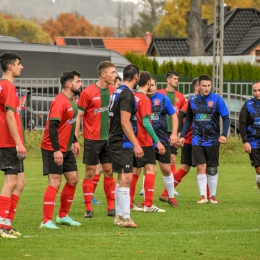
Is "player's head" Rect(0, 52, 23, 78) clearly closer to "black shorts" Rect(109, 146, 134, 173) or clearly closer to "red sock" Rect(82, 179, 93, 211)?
"black shorts" Rect(109, 146, 134, 173)

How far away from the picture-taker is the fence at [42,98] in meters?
27.0

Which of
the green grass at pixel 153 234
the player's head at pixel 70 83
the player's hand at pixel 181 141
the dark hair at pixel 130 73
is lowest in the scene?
the green grass at pixel 153 234

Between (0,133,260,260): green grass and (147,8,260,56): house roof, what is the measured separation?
51.0m

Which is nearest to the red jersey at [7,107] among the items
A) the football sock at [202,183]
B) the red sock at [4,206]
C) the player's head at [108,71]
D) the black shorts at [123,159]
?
the red sock at [4,206]

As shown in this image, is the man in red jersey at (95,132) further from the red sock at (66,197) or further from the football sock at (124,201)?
the football sock at (124,201)

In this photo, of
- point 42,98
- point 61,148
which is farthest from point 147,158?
point 42,98

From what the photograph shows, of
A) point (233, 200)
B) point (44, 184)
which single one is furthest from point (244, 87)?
point (233, 200)

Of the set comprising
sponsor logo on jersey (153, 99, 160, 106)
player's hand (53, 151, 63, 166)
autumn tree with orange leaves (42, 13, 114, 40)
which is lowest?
player's hand (53, 151, 63, 166)

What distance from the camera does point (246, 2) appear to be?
9906 cm

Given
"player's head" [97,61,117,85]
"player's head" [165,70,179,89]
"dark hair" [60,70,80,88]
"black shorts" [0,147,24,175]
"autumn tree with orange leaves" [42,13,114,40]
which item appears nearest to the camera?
"black shorts" [0,147,24,175]

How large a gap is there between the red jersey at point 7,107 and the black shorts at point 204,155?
474cm

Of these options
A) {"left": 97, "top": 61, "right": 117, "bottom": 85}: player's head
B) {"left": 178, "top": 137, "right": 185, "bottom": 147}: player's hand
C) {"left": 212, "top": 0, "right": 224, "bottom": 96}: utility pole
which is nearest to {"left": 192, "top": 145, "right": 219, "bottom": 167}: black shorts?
{"left": 178, "top": 137, "right": 185, "bottom": 147}: player's hand

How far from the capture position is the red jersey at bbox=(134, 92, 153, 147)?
12.3m

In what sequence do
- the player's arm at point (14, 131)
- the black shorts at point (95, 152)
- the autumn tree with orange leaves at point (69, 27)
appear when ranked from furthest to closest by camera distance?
the autumn tree with orange leaves at point (69, 27) → the black shorts at point (95, 152) → the player's arm at point (14, 131)
